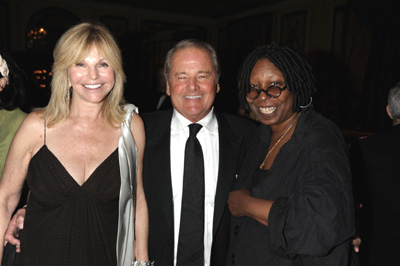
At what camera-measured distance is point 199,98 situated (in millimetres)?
2021

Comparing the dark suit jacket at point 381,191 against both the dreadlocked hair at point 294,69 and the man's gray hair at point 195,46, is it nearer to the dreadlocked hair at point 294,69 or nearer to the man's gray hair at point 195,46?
the dreadlocked hair at point 294,69

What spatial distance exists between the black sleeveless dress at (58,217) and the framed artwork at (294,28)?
294 inches

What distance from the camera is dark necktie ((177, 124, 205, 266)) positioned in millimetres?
1855

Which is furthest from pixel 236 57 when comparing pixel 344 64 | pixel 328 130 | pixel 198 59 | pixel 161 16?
pixel 328 130

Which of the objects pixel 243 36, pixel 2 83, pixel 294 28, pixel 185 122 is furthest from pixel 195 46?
pixel 243 36

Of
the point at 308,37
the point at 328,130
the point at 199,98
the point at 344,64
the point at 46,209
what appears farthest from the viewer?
the point at 308,37

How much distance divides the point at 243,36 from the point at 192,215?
354 inches

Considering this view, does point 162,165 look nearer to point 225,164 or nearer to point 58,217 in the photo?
point 225,164

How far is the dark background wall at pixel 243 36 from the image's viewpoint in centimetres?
655

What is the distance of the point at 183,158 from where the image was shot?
→ 1.98 meters

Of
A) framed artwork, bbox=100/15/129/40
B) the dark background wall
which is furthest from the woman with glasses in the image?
framed artwork, bbox=100/15/129/40

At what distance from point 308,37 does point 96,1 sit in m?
5.72

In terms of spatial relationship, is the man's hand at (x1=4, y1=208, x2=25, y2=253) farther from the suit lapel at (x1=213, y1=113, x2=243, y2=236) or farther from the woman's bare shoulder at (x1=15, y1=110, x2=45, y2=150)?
the suit lapel at (x1=213, y1=113, x2=243, y2=236)

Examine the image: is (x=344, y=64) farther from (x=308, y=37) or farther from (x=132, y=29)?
(x=132, y=29)
